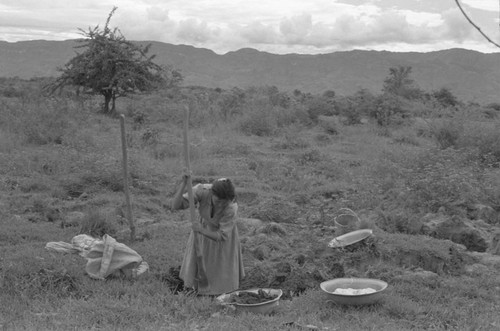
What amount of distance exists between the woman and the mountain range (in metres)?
59.6

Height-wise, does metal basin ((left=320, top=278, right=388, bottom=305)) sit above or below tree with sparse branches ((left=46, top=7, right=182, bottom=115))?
below

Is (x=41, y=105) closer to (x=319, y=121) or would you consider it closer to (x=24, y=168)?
(x=24, y=168)

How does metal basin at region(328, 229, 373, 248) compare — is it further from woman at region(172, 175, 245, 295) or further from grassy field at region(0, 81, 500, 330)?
woman at region(172, 175, 245, 295)

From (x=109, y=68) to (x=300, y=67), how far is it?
72600mm

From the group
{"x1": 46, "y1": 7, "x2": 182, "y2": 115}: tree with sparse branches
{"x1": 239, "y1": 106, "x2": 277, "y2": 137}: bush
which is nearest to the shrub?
{"x1": 239, "y1": 106, "x2": 277, "y2": 137}: bush

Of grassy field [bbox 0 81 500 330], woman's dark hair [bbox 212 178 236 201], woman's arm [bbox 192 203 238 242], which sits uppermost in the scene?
woman's dark hair [bbox 212 178 236 201]

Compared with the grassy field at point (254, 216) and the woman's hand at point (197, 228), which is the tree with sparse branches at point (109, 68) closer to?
the grassy field at point (254, 216)

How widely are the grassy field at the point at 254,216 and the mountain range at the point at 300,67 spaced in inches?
2086

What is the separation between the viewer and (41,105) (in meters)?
12.7

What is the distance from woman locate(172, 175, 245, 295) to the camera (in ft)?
16.0

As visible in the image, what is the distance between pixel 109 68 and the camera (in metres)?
17.0

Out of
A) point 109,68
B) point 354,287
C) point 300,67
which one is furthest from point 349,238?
point 300,67

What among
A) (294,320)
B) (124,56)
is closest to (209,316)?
(294,320)

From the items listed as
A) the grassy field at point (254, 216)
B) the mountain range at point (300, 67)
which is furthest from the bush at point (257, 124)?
the mountain range at point (300, 67)
